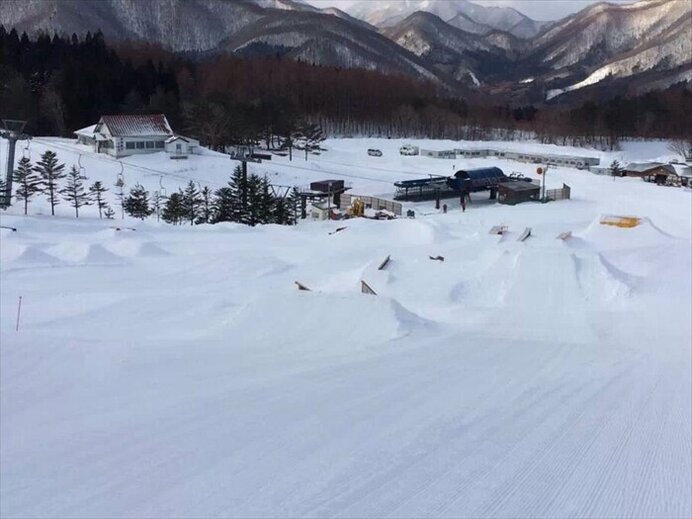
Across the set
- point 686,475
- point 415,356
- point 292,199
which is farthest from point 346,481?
point 292,199

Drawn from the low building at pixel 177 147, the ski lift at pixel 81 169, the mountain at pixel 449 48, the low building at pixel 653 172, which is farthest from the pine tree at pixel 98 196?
the mountain at pixel 449 48

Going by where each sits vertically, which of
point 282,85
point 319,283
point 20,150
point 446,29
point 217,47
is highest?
point 446,29

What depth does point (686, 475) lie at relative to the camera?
14.7 feet

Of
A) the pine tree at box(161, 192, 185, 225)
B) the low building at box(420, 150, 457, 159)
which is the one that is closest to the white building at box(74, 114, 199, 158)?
the pine tree at box(161, 192, 185, 225)

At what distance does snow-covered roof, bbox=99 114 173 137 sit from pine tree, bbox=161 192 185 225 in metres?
A: 10.6

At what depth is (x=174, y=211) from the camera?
19391mm

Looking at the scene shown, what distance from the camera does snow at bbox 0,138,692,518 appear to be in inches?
157

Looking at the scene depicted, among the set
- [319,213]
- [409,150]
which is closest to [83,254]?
[319,213]

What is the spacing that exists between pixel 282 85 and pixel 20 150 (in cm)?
2892

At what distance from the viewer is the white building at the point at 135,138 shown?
2858 cm

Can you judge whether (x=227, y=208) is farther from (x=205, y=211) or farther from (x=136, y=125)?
(x=136, y=125)

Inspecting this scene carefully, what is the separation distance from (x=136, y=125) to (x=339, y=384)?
26526 mm

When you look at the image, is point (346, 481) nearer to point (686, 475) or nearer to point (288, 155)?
point (686, 475)

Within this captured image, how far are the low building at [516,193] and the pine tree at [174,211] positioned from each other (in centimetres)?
1250
